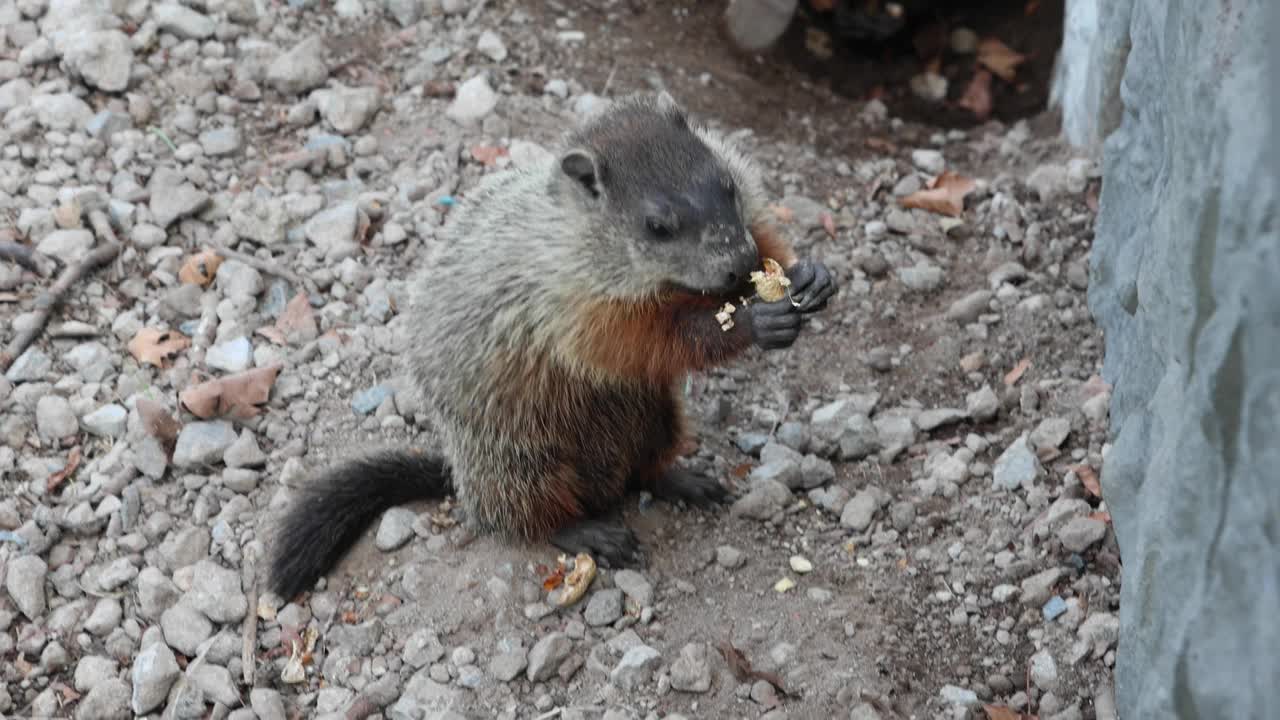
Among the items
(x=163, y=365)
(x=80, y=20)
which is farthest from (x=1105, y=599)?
(x=80, y=20)

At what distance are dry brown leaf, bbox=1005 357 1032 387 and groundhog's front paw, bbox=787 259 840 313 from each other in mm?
1244

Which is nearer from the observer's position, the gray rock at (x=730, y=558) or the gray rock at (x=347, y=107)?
the gray rock at (x=730, y=558)

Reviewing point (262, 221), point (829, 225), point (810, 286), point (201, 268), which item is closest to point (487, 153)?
point (262, 221)

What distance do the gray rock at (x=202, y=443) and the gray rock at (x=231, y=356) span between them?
307 millimetres

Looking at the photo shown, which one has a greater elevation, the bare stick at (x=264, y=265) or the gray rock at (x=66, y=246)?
the gray rock at (x=66, y=246)

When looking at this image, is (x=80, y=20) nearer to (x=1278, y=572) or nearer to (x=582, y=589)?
(x=582, y=589)

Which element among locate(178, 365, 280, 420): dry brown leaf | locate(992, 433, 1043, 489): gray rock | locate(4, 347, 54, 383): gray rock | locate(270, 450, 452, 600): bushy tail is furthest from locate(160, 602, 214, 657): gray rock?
locate(992, 433, 1043, 489): gray rock

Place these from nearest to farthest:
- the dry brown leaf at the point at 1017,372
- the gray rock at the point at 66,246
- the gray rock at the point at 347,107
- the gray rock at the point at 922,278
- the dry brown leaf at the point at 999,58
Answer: the dry brown leaf at the point at 1017,372 → the gray rock at the point at 66,246 → the gray rock at the point at 922,278 → the gray rock at the point at 347,107 → the dry brown leaf at the point at 999,58

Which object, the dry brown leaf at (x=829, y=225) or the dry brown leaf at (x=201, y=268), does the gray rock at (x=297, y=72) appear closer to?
the dry brown leaf at (x=201, y=268)

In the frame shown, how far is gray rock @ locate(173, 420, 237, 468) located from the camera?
4.51 m

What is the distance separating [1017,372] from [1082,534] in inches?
38.9

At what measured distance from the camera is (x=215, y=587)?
13.6 feet

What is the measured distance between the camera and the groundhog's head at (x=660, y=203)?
367cm

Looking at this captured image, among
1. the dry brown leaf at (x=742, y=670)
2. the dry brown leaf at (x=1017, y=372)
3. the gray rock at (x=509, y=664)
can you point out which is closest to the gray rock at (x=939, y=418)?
the dry brown leaf at (x=1017, y=372)
